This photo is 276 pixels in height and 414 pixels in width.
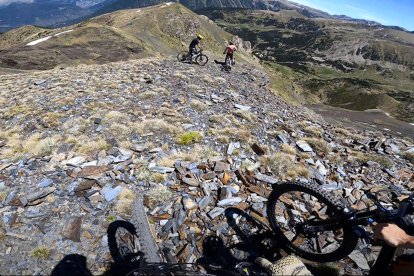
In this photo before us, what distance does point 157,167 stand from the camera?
10.0m

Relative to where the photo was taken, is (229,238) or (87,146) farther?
(87,146)

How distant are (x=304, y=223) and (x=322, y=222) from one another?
531 millimetres

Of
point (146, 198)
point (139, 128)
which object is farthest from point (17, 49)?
point (146, 198)

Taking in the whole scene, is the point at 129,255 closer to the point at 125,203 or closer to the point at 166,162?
the point at 125,203

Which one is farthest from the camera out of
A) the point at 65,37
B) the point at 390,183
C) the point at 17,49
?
the point at 65,37

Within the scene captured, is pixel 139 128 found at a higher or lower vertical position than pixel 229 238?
higher

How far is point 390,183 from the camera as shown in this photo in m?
10.8

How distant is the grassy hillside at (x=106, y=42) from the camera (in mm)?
68750

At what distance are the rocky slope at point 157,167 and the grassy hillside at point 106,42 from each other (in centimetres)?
5747

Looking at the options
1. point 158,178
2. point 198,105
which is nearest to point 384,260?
point 158,178

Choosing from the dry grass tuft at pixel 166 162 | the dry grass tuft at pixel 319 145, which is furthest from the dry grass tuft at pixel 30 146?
the dry grass tuft at pixel 319 145

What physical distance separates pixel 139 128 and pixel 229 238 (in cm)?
690

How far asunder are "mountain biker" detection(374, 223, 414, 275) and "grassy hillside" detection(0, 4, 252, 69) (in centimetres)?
6997

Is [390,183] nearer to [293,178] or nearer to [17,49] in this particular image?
[293,178]
